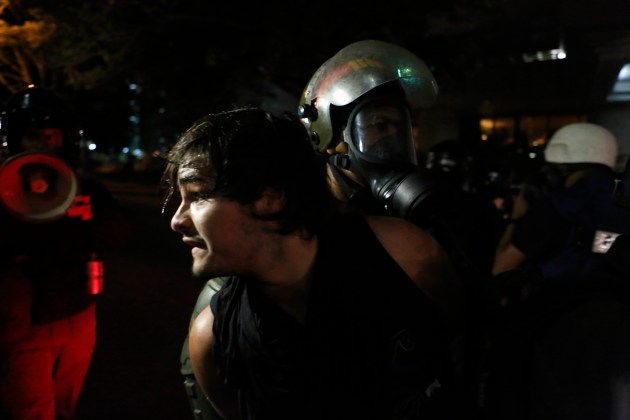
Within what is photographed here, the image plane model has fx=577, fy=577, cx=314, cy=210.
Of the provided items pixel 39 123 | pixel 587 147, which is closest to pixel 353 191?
pixel 39 123

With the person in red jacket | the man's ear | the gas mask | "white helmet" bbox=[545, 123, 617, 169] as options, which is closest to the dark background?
"white helmet" bbox=[545, 123, 617, 169]

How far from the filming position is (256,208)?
1412mm

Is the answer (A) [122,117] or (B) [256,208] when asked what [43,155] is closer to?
(B) [256,208]

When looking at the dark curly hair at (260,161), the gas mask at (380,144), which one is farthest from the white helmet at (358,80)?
the dark curly hair at (260,161)

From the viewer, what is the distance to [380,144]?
84.5 inches

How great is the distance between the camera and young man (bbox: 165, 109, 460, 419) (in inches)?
54.9

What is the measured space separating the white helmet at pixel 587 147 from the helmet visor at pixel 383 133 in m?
1.87

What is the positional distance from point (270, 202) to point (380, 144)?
0.83m

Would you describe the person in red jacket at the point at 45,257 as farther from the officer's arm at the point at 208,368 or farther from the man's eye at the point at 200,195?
the man's eye at the point at 200,195

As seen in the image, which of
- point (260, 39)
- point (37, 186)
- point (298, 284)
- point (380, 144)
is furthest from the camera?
point (260, 39)

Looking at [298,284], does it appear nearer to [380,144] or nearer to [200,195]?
[200,195]

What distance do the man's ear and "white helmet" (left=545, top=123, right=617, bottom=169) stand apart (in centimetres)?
276

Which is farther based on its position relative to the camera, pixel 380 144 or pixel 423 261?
pixel 380 144

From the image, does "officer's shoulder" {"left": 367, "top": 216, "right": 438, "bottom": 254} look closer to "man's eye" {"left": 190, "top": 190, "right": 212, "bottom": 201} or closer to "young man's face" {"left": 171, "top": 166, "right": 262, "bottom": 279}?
"young man's face" {"left": 171, "top": 166, "right": 262, "bottom": 279}
